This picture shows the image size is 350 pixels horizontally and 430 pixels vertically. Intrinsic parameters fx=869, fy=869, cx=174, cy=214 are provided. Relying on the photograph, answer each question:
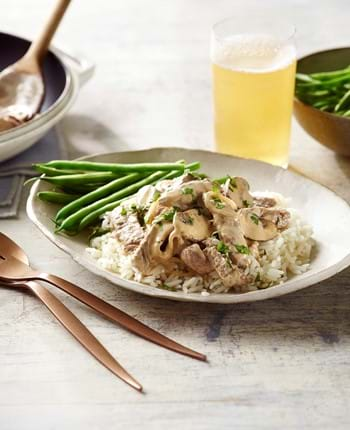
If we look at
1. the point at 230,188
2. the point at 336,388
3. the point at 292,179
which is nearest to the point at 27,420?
the point at 336,388

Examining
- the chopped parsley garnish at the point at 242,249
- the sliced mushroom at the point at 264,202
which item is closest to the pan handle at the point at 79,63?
the sliced mushroom at the point at 264,202

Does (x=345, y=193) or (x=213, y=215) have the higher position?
(x=213, y=215)

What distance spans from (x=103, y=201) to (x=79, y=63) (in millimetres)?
960

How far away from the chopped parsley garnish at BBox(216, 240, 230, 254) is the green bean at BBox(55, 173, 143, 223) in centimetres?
47

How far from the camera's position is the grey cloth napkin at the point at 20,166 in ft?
8.35

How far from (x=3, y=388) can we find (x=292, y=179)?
3.38ft

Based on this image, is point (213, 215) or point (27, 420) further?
point (213, 215)

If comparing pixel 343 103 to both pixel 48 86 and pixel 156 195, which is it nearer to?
pixel 156 195

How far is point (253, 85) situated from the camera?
2.57m

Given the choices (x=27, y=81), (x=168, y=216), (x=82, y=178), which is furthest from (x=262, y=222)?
(x=27, y=81)

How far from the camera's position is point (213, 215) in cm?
207

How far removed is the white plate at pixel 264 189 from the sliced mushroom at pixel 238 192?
0.70ft

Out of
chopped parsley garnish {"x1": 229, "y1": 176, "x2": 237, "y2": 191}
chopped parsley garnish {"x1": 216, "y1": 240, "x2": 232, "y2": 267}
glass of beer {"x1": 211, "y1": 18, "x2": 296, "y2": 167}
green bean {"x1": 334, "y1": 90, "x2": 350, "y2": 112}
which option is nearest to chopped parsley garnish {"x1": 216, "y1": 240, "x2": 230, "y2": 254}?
chopped parsley garnish {"x1": 216, "y1": 240, "x2": 232, "y2": 267}

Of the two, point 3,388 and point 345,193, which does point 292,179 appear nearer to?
point 345,193
